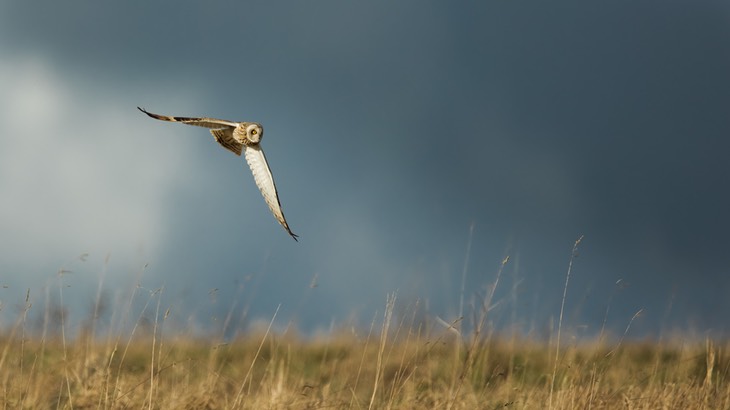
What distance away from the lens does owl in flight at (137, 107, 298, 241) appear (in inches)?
188

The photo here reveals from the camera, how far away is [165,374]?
23.1ft

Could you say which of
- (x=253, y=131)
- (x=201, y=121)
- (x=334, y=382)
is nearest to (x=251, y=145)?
(x=253, y=131)

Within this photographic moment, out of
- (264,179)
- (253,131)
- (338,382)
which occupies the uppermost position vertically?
(253,131)

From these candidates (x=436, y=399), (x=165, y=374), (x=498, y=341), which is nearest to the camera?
(x=436, y=399)

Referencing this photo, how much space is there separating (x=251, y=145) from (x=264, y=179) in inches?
11.0

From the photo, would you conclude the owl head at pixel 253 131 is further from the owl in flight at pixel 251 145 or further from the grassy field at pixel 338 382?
the grassy field at pixel 338 382

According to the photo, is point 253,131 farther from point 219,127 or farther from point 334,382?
point 334,382

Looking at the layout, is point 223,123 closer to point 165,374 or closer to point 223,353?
point 165,374

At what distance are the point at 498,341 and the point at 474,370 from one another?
97 cm

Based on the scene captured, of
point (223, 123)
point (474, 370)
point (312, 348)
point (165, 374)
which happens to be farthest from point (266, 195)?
point (312, 348)

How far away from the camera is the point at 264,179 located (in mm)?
4922

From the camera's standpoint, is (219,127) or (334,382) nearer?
(219,127)

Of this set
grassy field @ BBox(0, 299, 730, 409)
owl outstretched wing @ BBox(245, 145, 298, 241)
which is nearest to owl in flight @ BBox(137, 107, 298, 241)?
owl outstretched wing @ BBox(245, 145, 298, 241)

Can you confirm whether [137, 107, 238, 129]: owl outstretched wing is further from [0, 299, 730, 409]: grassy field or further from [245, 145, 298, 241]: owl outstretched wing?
[0, 299, 730, 409]: grassy field
